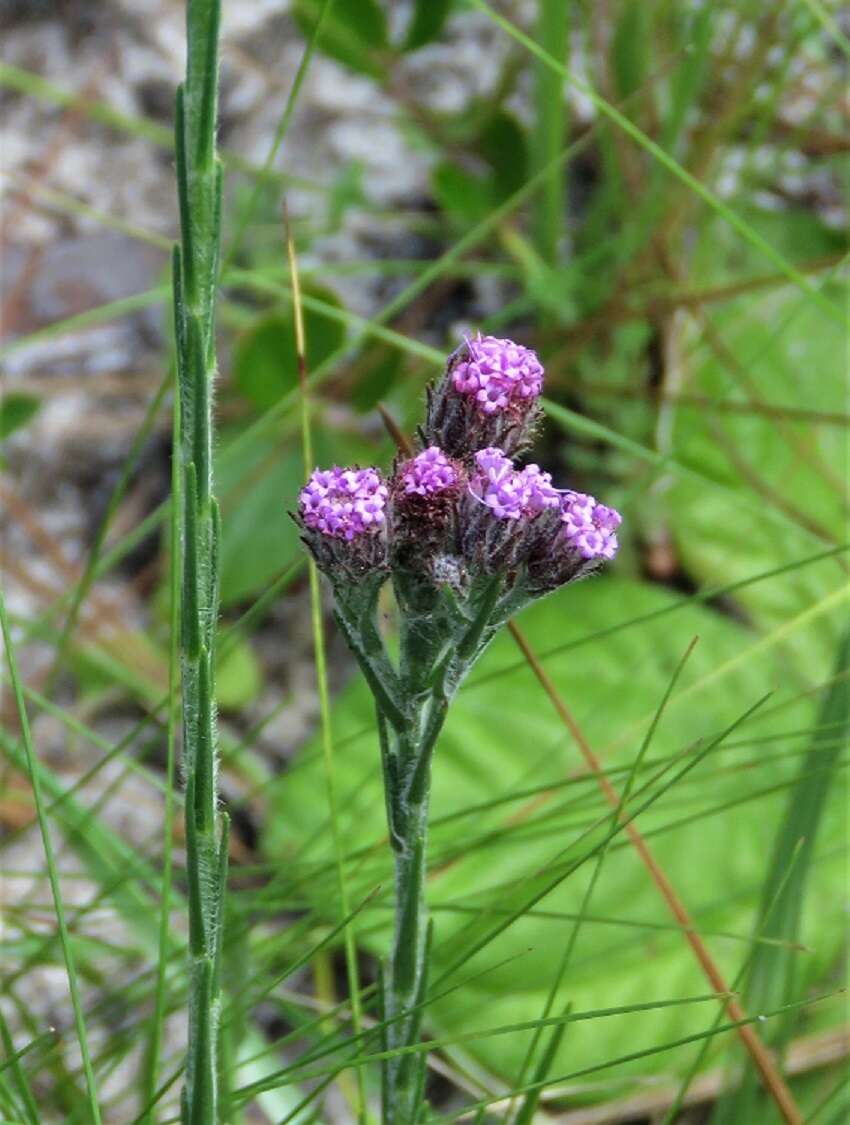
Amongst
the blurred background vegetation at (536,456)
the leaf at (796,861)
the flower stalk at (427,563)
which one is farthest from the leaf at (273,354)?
the flower stalk at (427,563)

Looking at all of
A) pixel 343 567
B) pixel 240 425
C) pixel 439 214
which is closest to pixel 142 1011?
pixel 240 425

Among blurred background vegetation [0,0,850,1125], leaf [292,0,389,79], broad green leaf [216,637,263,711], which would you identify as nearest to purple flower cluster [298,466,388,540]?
blurred background vegetation [0,0,850,1125]

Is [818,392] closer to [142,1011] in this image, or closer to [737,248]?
[737,248]

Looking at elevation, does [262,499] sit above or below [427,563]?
above

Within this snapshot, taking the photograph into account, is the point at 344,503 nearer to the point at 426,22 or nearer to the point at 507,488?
the point at 507,488

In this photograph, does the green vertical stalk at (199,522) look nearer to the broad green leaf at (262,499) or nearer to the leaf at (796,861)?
the leaf at (796,861)

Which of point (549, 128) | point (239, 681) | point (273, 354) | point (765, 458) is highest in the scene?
point (549, 128)

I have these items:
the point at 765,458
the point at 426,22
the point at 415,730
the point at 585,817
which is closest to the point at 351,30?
the point at 426,22

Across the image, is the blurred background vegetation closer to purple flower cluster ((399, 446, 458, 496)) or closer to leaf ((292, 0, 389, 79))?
leaf ((292, 0, 389, 79))
